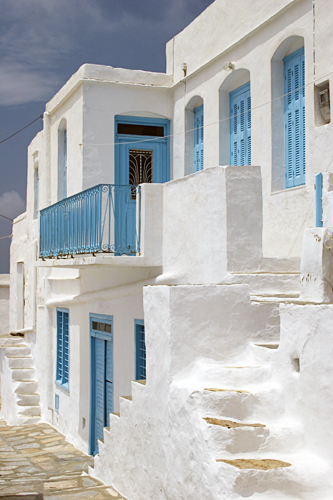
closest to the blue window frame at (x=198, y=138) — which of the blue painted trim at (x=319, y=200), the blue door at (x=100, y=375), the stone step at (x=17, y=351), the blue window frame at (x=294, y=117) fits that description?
the blue window frame at (x=294, y=117)

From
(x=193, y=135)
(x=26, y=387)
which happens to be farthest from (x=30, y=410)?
(x=193, y=135)

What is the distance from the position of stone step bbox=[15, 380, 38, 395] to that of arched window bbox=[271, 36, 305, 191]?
8.87m

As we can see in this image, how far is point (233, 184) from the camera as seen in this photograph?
6887 mm

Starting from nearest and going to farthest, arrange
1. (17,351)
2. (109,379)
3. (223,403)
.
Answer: (223,403), (109,379), (17,351)

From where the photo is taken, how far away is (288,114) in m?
8.67

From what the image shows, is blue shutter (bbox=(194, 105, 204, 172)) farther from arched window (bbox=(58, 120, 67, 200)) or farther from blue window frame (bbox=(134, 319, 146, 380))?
arched window (bbox=(58, 120, 67, 200))

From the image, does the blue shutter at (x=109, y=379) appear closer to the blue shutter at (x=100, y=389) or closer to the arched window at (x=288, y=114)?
the blue shutter at (x=100, y=389)

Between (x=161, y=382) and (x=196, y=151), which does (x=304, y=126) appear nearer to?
(x=196, y=151)

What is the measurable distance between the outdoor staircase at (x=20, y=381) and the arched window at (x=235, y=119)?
7.78 m

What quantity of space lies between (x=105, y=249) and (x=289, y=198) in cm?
Answer: 268

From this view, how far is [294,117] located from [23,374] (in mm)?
9918

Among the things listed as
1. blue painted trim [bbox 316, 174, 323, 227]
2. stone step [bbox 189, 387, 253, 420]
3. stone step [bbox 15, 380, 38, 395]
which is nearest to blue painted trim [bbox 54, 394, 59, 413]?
stone step [bbox 15, 380, 38, 395]

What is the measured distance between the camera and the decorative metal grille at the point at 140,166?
12.0 m

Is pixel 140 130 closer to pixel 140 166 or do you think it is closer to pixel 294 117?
pixel 140 166
